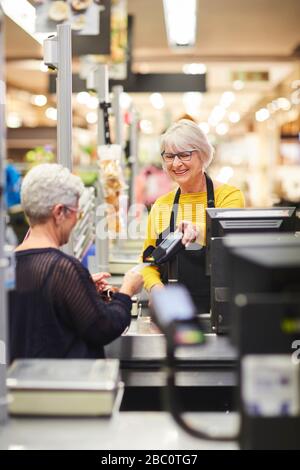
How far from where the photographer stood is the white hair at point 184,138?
121 inches

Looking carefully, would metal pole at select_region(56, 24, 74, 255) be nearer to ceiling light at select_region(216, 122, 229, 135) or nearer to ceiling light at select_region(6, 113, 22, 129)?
ceiling light at select_region(6, 113, 22, 129)

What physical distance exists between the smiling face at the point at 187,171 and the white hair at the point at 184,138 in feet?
0.06

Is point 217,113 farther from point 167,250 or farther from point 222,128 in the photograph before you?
point 167,250

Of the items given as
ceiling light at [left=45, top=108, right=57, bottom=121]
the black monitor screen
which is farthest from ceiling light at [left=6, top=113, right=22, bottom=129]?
the black monitor screen

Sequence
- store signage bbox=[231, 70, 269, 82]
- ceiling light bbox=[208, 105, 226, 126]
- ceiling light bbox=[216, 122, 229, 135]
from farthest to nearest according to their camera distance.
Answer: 1. ceiling light bbox=[216, 122, 229, 135]
2. ceiling light bbox=[208, 105, 226, 126]
3. store signage bbox=[231, 70, 269, 82]

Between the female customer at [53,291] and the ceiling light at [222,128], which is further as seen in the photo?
the ceiling light at [222,128]

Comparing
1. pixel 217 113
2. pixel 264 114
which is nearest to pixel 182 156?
pixel 264 114

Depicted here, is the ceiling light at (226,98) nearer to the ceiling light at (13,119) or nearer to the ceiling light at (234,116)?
the ceiling light at (234,116)

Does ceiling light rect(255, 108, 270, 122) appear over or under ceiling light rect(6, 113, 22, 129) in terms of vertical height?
over

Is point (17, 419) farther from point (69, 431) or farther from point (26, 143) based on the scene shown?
point (26, 143)

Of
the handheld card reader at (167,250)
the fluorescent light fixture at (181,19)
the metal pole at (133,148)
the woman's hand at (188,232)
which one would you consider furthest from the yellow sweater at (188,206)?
the fluorescent light fixture at (181,19)

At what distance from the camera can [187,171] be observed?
3.15 m

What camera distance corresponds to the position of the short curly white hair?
6.33 ft

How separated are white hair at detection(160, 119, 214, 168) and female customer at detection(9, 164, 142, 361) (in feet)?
3.81
